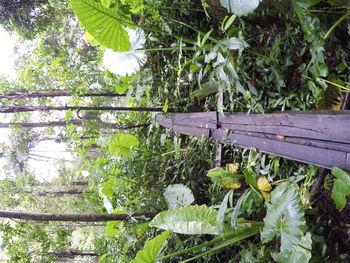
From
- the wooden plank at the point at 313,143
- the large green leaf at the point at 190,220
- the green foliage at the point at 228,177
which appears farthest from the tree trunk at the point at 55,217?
the wooden plank at the point at 313,143

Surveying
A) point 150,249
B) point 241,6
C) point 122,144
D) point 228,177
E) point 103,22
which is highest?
point 103,22

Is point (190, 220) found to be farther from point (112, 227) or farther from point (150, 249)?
point (112, 227)

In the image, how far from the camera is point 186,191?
206cm

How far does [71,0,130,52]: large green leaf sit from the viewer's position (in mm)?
1578

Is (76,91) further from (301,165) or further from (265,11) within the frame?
(301,165)

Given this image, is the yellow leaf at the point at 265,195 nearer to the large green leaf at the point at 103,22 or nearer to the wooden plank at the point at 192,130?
the wooden plank at the point at 192,130

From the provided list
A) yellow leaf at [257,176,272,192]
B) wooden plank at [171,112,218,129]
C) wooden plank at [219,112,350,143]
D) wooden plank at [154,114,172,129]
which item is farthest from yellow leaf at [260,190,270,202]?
wooden plank at [154,114,172,129]

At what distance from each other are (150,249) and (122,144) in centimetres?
149

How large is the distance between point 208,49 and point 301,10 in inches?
28.4

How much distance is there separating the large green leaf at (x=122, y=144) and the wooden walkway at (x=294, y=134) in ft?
3.01

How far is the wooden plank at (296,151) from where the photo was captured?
1.10 m

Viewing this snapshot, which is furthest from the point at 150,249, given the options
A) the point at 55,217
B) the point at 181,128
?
the point at 181,128

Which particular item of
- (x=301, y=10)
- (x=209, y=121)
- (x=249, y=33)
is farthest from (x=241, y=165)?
(x=301, y=10)

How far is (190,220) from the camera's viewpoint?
1.57 m
